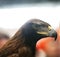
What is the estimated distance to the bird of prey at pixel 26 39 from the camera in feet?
4.46

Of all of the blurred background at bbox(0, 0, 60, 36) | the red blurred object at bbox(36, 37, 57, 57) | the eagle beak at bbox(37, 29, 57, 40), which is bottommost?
the red blurred object at bbox(36, 37, 57, 57)

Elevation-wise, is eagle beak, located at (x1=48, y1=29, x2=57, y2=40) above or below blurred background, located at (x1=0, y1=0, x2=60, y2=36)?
below

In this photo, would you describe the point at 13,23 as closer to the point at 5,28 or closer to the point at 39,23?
the point at 5,28

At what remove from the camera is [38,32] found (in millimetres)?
1361

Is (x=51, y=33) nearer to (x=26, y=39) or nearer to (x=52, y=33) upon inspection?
(x=52, y=33)

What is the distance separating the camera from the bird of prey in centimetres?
136

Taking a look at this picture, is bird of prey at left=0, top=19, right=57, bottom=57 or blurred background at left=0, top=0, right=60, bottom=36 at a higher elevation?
blurred background at left=0, top=0, right=60, bottom=36

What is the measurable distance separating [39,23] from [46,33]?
0.08 meters

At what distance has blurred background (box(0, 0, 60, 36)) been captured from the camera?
140cm

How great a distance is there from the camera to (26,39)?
1381mm

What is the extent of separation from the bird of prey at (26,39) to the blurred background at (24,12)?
38 millimetres

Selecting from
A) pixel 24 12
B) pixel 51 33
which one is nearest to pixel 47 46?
pixel 51 33

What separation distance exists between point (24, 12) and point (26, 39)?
0.61 feet

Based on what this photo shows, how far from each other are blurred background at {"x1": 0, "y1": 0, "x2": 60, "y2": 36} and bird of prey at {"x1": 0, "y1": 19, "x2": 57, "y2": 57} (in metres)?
0.04
